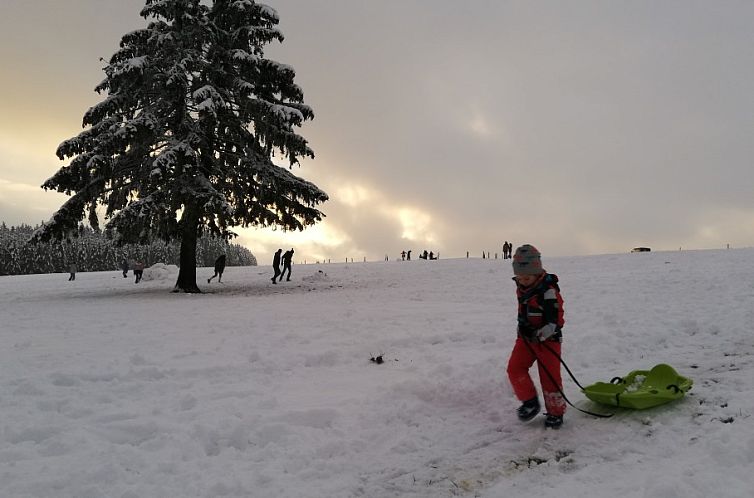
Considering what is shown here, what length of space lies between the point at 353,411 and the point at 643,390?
3.18m

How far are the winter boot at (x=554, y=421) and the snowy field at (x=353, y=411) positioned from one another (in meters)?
0.15

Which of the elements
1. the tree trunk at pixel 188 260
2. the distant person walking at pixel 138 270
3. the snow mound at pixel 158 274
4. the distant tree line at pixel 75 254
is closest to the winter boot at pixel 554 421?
the tree trunk at pixel 188 260

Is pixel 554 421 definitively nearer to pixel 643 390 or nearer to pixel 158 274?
pixel 643 390

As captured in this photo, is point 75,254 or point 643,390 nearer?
point 643,390

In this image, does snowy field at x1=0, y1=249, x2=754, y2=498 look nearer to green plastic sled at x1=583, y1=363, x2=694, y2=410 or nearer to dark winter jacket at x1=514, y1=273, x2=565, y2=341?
green plastic sled at x1=583, y1=363, x2=694, y2=410

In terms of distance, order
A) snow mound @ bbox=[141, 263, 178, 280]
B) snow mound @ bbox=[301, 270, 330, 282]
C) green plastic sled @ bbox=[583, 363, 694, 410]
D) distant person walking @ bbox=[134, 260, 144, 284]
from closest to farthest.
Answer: green plastic sled @ bbox=[583, 363, 694, 410] → snow mound @ bbox=[301, 270, 330, 282] → distant person walking @ bbox=[134, 260, 144, 284] → snow mound @ bbox=[141, 263, 178, 280]

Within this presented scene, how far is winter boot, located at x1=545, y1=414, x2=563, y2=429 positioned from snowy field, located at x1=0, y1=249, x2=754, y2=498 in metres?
0.15

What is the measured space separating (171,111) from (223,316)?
11082mm

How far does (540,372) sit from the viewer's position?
15.9 feet

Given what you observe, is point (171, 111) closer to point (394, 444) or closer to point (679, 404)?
point (394, 444)

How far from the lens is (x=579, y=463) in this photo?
390 cm

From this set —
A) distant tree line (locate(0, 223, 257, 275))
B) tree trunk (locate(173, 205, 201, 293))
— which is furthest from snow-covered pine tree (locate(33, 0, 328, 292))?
distant tree line (locate(0, 223, 257, 275))

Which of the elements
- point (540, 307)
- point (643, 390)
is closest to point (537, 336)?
point (540, 307)

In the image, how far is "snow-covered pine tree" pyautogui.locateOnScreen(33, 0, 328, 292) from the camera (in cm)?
1670
